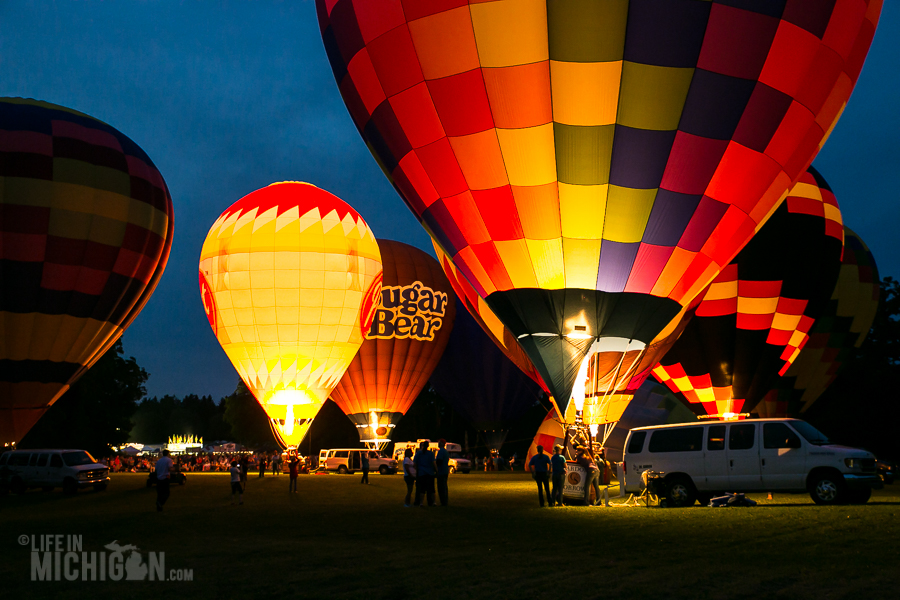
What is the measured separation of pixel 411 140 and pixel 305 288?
12.5 m

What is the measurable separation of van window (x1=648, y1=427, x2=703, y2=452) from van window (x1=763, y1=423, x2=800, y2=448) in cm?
101

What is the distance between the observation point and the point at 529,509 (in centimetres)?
1270

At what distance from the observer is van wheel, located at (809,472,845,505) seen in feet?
37.9

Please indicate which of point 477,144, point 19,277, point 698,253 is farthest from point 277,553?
point 19,277

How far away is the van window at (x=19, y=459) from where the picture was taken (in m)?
20.9

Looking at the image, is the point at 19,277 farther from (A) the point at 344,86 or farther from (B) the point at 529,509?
(B) the point at 529,509

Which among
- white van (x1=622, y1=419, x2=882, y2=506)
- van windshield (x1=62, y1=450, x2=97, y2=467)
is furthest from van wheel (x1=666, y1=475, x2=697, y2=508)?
van windshield (x1=62, y1=450, x2=97, y2=467)

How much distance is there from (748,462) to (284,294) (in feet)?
50.8

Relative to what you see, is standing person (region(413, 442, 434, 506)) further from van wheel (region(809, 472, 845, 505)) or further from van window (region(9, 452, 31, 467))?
van window (region(9, 452, 31, 467))

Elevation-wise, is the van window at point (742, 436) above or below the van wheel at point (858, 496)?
above

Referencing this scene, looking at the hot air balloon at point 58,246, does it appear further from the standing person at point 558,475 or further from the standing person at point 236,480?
the standing person at point 558,475

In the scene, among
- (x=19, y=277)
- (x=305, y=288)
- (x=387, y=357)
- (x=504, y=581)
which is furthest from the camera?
(x=387, y=357)

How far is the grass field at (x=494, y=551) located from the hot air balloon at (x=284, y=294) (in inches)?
450

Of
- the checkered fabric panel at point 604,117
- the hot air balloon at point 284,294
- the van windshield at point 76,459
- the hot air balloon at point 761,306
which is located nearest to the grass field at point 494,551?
the checkered fabric panel at point 604,117
